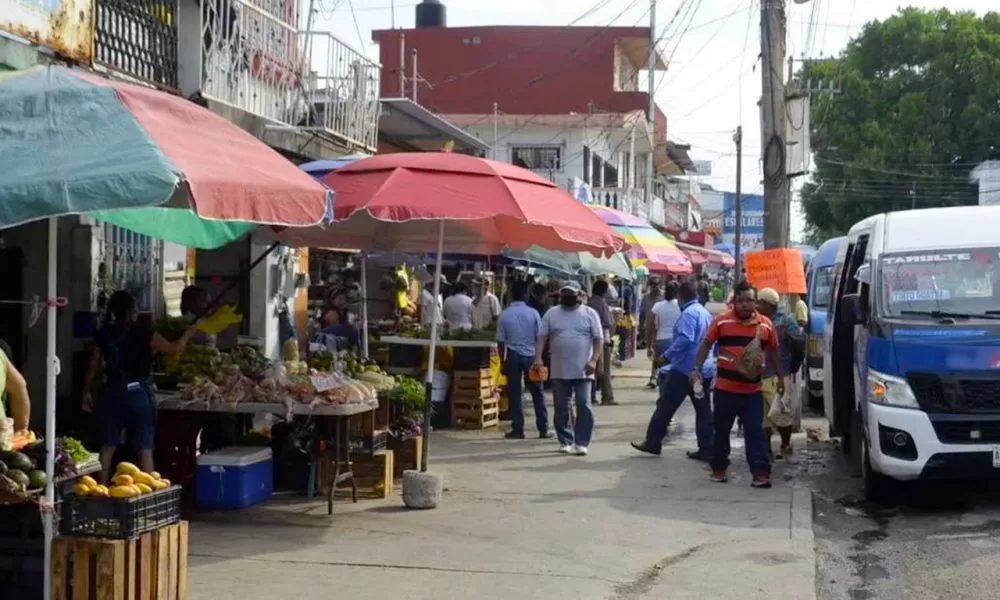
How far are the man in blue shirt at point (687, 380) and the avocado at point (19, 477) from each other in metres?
7.45

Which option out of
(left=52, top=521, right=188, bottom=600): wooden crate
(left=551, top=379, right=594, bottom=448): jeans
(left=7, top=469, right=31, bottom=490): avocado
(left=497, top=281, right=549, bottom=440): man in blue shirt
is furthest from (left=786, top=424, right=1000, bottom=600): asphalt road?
(left=7, top=469, right=31, bottom=490): avocado

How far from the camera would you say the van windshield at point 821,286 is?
1853cm

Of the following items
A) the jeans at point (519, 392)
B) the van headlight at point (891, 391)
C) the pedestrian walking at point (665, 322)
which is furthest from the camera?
the pedestrian walking at point (665, 322)

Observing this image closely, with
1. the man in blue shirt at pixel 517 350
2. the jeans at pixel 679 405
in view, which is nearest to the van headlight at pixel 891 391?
the jeans at pixel 679 405

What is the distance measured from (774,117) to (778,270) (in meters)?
2.22

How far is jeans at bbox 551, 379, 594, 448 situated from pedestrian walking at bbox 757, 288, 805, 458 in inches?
69.6

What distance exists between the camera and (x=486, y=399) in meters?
14.9

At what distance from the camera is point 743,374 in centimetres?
1067

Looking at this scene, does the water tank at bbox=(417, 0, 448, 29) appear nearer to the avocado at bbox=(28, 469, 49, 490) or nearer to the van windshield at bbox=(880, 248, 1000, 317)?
the van windshield at bbox=(880, 248, 1000, 317)

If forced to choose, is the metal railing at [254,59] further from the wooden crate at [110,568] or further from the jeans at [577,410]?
the wooden crate at [110,568]

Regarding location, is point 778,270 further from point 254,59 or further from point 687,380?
point 254,59

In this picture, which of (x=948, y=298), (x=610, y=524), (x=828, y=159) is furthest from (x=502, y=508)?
(x=828, y=159)

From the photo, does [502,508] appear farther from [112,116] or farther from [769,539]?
[112,116]

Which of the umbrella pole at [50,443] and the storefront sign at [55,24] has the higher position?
the storefront sign at [55,24]
